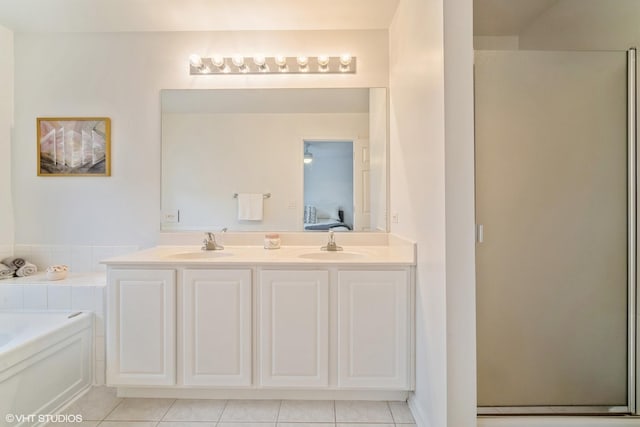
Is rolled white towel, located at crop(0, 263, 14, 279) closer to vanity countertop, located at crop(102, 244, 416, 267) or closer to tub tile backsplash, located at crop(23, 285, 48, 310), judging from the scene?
tub tile backsplash, located at crop(23, 285, 48, 310)

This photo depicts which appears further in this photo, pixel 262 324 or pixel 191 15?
pixel 191 15

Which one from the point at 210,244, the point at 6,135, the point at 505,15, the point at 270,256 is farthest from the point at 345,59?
the point at 6,135

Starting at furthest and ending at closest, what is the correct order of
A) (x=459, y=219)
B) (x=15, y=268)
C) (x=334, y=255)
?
(x=15, y=268), (x=334, y=255), (x=459, y=219)

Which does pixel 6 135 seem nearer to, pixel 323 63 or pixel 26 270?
pixel 26 270

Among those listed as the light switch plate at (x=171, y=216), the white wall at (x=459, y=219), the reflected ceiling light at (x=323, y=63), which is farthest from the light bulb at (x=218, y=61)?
the white wall at (x=459, y=219)

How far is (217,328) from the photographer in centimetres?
182

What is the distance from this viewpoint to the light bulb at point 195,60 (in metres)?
2.35

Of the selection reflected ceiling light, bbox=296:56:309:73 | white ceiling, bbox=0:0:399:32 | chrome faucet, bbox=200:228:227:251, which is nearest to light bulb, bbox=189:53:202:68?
white ceiling, bbox=0:0:399:32

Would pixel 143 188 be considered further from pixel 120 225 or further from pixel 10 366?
pixel 10 366

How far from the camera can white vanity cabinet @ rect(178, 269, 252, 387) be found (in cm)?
182

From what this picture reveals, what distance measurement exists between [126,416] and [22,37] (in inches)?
111

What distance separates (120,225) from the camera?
96.3 inches

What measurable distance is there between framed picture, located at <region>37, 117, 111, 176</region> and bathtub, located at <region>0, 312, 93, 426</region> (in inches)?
41.5

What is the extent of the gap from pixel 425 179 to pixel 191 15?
77.5 inches
